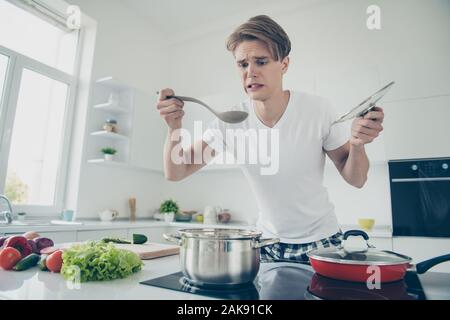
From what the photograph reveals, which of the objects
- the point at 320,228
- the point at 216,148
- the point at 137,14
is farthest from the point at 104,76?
the point at 320,228

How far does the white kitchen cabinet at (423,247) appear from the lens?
194 cm

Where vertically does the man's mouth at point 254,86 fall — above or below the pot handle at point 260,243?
above

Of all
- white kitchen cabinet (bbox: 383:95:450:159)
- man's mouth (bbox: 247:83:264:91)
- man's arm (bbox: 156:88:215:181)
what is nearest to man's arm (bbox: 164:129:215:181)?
man's arm (bbox: 156:88:215:181)

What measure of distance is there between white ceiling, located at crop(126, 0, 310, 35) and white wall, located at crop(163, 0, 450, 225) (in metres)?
0.09

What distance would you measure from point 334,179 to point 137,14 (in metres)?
2.72

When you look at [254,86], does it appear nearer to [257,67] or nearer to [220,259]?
[257,67]

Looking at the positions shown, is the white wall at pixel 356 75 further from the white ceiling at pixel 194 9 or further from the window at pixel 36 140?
the window at pixel 36 140

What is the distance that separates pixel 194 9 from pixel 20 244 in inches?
123

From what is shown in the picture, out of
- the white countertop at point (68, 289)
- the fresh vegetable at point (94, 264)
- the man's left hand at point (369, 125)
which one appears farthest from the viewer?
the man's left hand at point (369, 125)

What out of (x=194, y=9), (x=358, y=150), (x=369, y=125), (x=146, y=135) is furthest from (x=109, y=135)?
(x=369, y=125)

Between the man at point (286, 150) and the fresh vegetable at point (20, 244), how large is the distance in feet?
1.63

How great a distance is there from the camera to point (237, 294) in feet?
1.83

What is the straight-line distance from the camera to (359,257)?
0.66 metres

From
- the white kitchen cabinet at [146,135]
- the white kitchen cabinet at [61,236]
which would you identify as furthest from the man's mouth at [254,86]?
the white kitchen cabinet at [146,135]
